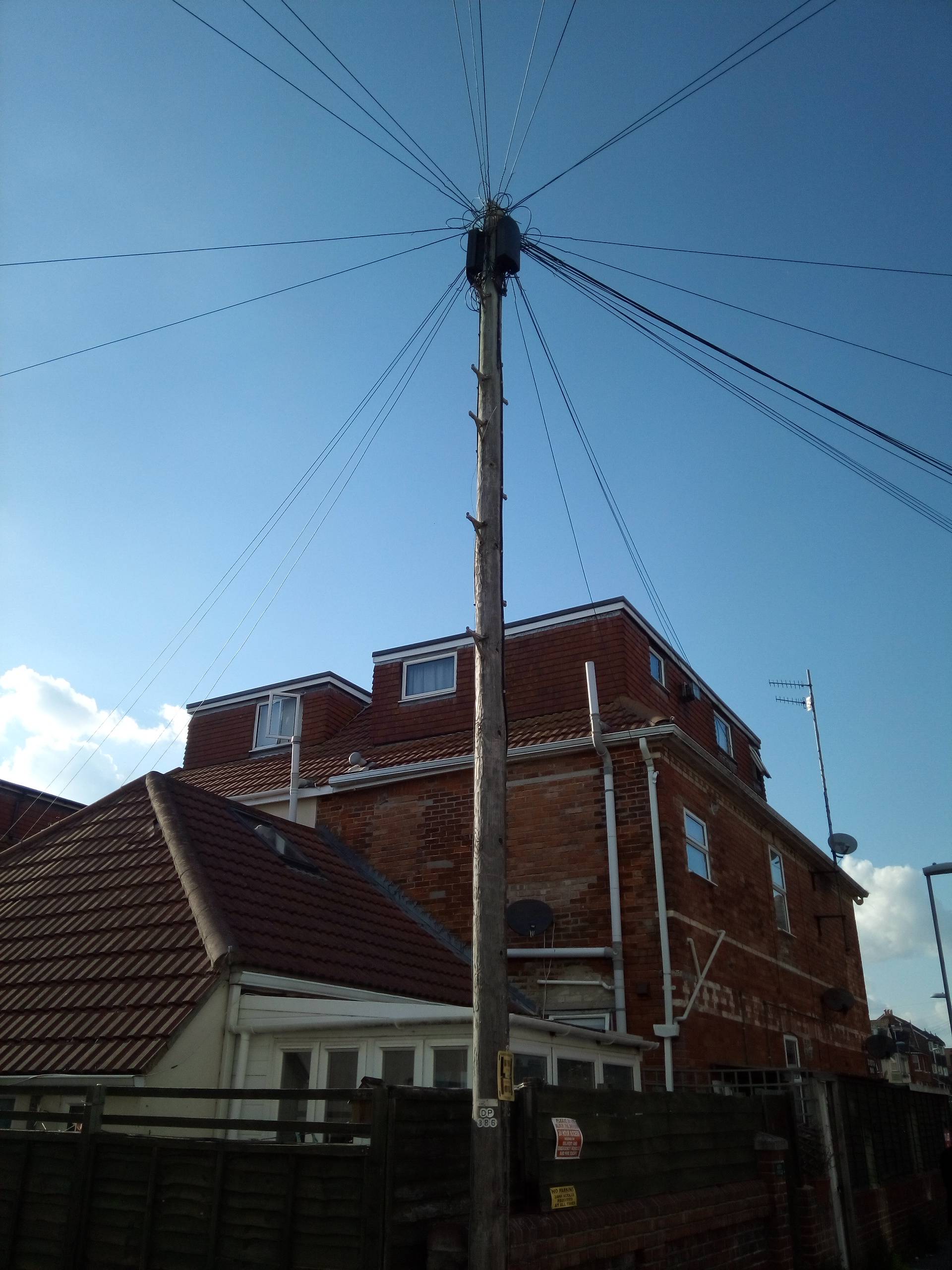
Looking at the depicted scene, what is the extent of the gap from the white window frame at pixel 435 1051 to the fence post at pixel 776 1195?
3423 millimetres

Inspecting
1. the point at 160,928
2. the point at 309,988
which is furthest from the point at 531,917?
the point at 160,928

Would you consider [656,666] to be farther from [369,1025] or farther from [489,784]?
[489,784]

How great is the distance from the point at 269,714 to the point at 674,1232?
1595 centimetres

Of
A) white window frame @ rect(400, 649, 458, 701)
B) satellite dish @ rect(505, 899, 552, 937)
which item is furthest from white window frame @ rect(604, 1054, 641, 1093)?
white window frame @ rect(400, 649, 458, 701)

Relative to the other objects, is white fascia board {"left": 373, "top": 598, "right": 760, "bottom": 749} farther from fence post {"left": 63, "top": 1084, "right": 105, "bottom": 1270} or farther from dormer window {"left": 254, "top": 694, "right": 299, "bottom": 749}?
fence post {"left": 63, "top": 1084, "right": 105, "bottom": 1270}

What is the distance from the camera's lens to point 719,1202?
8.87 m

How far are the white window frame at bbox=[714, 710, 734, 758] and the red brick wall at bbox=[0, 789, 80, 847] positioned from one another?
50.3ft

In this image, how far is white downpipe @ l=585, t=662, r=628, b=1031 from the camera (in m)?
13.2

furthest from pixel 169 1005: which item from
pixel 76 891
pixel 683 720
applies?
pixel 683 720

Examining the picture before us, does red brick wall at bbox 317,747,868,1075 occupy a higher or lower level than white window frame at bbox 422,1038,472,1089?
higher

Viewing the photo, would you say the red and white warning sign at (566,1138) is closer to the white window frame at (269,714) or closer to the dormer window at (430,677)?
the dormer window at (430,677)

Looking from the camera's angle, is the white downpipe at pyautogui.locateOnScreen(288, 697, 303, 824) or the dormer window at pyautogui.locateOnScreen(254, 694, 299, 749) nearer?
the white downpipe at pyautogui.locateOnScreen(288, 697, 303, 824)

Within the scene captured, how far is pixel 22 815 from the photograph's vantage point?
23844 mm

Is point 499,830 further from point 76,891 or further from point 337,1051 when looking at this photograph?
point 76,891
